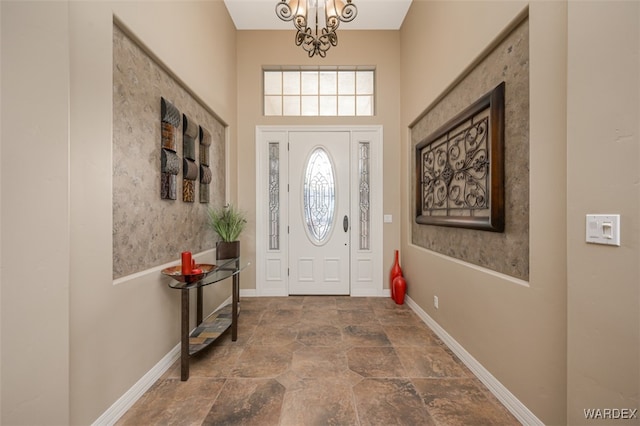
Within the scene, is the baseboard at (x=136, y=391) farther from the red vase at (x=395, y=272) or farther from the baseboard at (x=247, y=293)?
the red vase at (x=395, y=272)

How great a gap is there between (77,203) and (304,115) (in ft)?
10.2

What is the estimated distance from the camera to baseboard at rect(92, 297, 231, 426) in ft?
5.00

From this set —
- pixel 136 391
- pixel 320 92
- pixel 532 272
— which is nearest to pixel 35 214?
pixel 136 391

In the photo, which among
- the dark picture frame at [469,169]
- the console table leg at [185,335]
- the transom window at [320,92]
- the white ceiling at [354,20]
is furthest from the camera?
the transom window at [320,92]

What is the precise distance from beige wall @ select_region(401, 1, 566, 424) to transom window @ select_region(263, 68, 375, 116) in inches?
60.5

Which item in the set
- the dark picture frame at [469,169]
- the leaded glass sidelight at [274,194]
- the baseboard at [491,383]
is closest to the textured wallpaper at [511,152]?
the dark picture frame at [469,169]

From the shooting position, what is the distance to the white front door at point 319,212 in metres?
3.89

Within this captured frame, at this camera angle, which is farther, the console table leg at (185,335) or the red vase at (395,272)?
the red vase at (395,272)

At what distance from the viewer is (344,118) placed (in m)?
3.88

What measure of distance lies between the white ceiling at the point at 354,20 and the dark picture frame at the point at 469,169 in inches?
75.3

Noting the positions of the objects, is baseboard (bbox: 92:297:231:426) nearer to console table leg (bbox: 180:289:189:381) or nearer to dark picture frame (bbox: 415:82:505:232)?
console table leg (bbox: 180:289:189:381)

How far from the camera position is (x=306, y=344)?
2.46m

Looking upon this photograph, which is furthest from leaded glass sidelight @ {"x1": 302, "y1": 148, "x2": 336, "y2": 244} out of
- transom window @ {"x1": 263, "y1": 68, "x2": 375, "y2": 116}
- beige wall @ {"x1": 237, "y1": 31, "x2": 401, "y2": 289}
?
transom window @ {"x1": 263, "y1": 68, "x2": 375, "y2": 116}

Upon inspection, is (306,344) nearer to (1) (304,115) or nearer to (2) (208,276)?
(2) (208,276)
